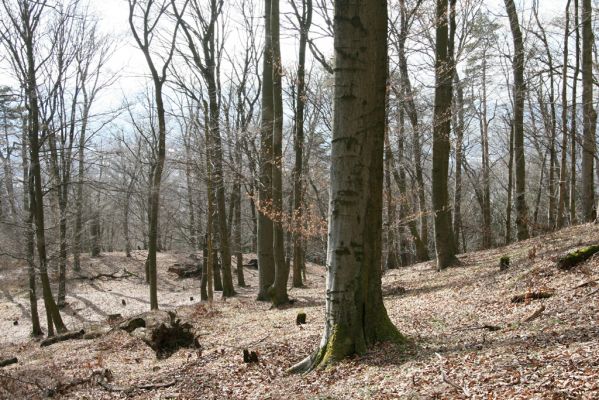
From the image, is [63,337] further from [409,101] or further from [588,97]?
[588,97]

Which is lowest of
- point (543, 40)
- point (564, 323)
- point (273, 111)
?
point (564, 323)

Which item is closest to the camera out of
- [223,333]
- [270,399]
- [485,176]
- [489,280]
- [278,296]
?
[270,399]

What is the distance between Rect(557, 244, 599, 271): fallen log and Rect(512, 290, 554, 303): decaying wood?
1125mm

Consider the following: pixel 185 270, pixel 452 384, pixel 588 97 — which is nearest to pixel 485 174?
pixel 588 97

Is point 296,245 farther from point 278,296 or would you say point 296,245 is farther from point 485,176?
point 485,176

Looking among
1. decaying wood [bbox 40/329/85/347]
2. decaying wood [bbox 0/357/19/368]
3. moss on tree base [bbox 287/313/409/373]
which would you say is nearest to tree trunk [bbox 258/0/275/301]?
decaying wood [bbox 40/329/85/347]

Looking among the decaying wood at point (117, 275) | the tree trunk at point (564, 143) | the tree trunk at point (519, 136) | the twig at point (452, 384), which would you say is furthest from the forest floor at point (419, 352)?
the decaying wood at point (117, 275)

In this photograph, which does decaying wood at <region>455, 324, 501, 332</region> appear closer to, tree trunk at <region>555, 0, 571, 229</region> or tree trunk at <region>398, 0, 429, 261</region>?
tree trunk at <region>398, 0, 429, 261</region>

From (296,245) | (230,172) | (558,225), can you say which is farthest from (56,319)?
(558,225)

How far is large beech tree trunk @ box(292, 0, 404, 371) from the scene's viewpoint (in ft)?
17.7

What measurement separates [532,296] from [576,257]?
1458 millimetres

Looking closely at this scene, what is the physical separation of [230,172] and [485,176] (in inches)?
551

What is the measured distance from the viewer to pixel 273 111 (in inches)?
573

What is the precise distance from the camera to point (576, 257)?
7961mm
